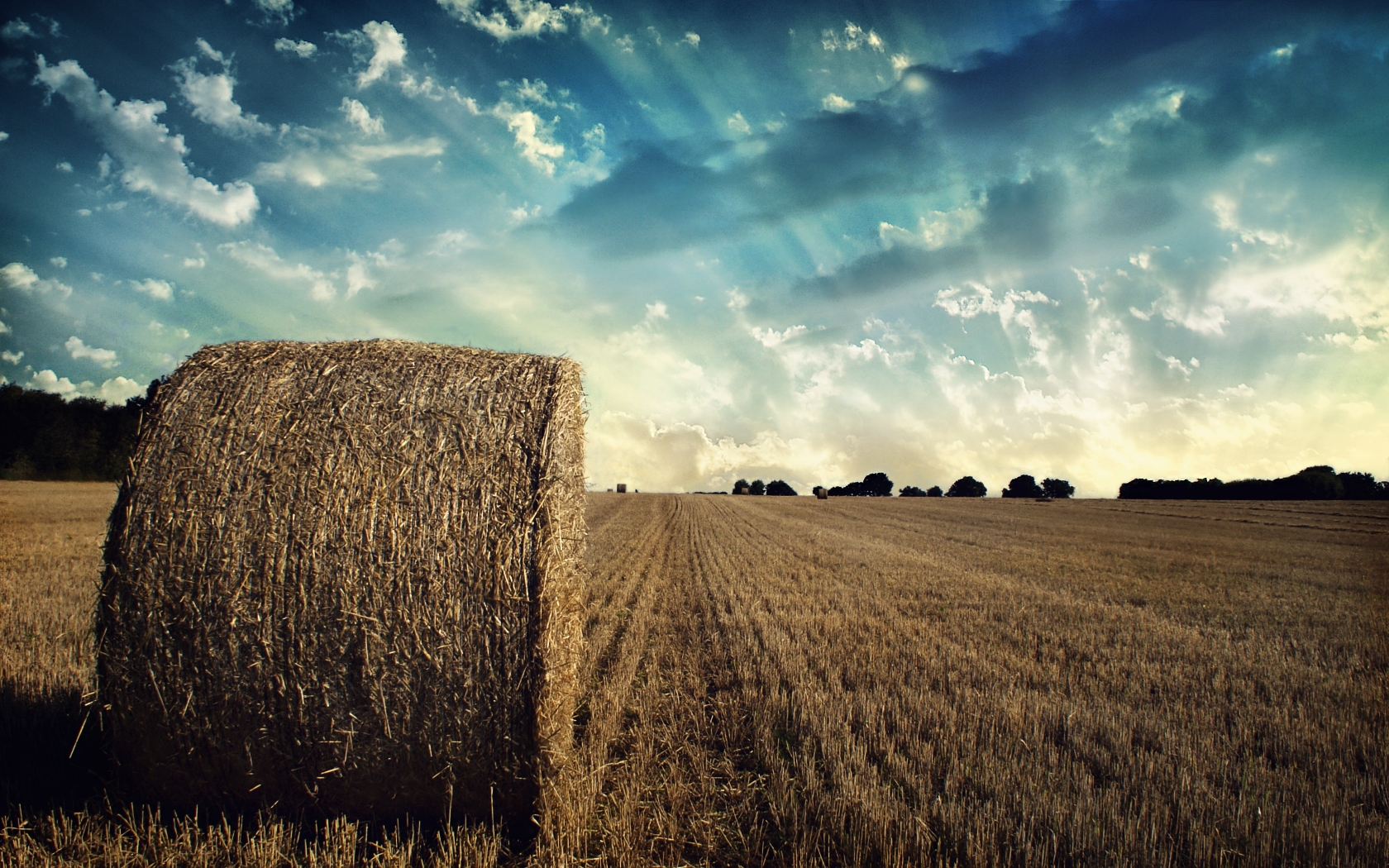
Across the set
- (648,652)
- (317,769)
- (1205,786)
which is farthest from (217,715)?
(1205,786)

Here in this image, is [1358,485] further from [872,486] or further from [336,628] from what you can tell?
[336,628]

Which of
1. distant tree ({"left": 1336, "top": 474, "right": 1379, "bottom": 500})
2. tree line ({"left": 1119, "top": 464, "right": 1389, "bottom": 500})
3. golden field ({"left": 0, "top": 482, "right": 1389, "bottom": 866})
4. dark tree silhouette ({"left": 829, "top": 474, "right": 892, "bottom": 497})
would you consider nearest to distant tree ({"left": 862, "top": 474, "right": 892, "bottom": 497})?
dark tree silhouette ({"left": 829, "top": 474, "right": 892, "bottom": 497})

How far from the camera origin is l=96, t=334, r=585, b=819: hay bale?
141 inches

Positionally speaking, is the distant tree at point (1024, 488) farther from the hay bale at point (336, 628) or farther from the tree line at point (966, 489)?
the hay bale at point (336, 628)

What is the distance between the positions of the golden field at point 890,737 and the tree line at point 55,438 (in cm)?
4589

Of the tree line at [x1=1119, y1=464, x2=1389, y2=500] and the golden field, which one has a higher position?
the tree line at [x1=1119, y1=464, x2=1389, y2=500]

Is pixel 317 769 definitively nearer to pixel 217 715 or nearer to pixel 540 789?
pixel 217 715

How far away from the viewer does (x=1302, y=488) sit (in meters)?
48.4

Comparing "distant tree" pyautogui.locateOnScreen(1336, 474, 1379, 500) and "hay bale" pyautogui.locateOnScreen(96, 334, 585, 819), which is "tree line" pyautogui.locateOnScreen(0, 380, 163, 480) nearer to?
"hay bale" pyautogui.locateOnScreen(96, 334, 585, 819)

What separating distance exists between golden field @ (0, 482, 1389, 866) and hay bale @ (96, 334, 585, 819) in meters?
0.26

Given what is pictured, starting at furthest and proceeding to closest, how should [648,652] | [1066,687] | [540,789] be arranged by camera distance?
1. [648,652]
2. [1066,687]
3. [540,789]

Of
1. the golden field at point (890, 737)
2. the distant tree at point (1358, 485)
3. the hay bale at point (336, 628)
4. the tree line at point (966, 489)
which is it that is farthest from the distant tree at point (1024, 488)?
the hay bale at point (336, 628)

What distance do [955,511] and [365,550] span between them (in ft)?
113

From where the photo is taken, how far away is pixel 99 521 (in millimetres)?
17719
